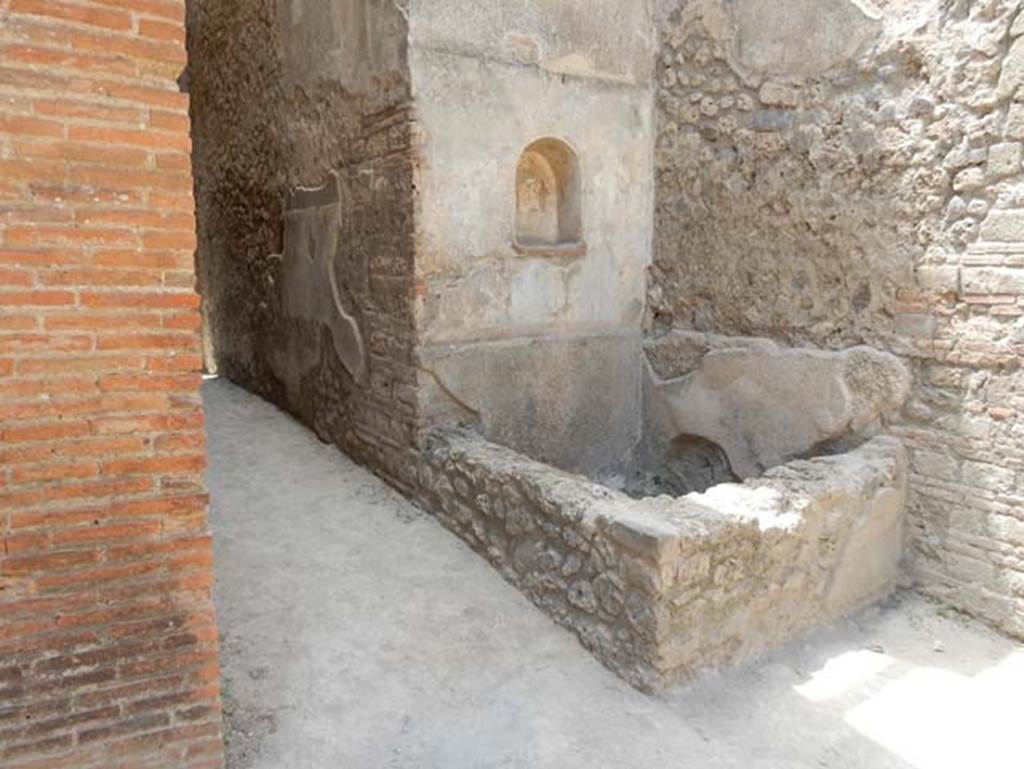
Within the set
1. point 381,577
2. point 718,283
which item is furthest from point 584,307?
point 381,577

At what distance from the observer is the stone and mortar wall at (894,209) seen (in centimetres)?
407


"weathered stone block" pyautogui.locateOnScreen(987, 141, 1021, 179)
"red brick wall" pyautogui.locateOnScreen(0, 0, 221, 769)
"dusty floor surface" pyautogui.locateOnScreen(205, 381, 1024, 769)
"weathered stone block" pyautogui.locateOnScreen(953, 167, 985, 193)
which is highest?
"weathered stone block" pyautogui.locateOnScreen(987, 141, 1021, 179)

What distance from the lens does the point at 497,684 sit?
136 inches

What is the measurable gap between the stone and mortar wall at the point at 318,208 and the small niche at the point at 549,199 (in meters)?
0.98

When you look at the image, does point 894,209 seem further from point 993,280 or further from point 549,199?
point 549,199

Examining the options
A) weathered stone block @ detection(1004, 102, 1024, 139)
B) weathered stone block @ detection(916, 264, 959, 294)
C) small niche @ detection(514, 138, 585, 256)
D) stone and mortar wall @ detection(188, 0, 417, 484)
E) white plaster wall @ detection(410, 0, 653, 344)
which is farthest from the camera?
small niche @ detection(514, 138, 585, 256)

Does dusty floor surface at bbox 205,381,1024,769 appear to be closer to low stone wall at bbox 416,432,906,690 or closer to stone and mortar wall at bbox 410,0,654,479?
low stone wall at bbox 416,432,906,690

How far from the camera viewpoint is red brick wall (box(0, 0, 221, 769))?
7.22ft

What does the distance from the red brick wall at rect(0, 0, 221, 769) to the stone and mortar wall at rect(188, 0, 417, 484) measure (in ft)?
7.83

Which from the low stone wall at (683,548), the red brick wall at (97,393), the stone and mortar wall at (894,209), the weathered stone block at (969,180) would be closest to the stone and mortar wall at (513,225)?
the stone and mortar wall at (894,209)

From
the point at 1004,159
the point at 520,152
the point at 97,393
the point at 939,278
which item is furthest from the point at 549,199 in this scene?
the point at 97,393

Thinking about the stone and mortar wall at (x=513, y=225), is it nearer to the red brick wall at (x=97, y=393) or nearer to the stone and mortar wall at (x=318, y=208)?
the stone and mortar wall at (x=318, y=208)

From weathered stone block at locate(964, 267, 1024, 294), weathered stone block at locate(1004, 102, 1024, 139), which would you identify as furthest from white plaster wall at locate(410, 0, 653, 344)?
weathered stone block at locate(1004, 102, 1024, 139)

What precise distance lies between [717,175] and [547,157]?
113 centimetres
